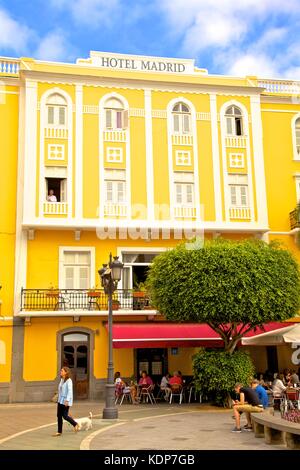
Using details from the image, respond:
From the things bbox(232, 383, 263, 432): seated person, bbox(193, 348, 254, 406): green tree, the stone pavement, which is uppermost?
bbox(193, 348, 254, 406): green tree

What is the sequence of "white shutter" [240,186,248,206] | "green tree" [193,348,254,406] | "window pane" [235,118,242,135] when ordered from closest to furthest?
"green tree" [193,348,254,406], "white shutter" [240,186,248,206], "window pane" [235,118,242,135]

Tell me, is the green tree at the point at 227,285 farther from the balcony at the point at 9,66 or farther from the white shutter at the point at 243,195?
the balcony at the point at 9,66

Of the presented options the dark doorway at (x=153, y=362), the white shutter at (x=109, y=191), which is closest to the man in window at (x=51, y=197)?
the white shutter at (x=109, y=191)

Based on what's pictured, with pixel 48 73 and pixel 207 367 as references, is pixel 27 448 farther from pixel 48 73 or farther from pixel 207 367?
pixel 48 73

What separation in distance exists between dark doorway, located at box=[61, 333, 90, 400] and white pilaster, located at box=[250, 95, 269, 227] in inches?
387

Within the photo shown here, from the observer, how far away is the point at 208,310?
57.3 ft

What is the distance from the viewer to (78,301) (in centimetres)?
2283

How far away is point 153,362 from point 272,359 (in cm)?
558

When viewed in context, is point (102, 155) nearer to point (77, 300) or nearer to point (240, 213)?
Answer: point (77, 300)

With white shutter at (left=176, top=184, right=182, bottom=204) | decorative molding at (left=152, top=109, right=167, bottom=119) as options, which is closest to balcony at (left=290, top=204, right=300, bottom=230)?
white shutter at (left=176, top=184, right=182, bottom=204)

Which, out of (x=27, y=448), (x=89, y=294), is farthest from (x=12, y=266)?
(x=27, y=448)

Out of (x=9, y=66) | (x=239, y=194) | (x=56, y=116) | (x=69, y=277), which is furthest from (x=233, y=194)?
(x=9, y=66)

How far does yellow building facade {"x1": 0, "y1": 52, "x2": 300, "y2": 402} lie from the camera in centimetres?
2253

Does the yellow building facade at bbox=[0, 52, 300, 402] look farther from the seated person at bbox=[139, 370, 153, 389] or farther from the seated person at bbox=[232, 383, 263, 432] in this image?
the seated person at bbox=[232, 383, 263, 432]
